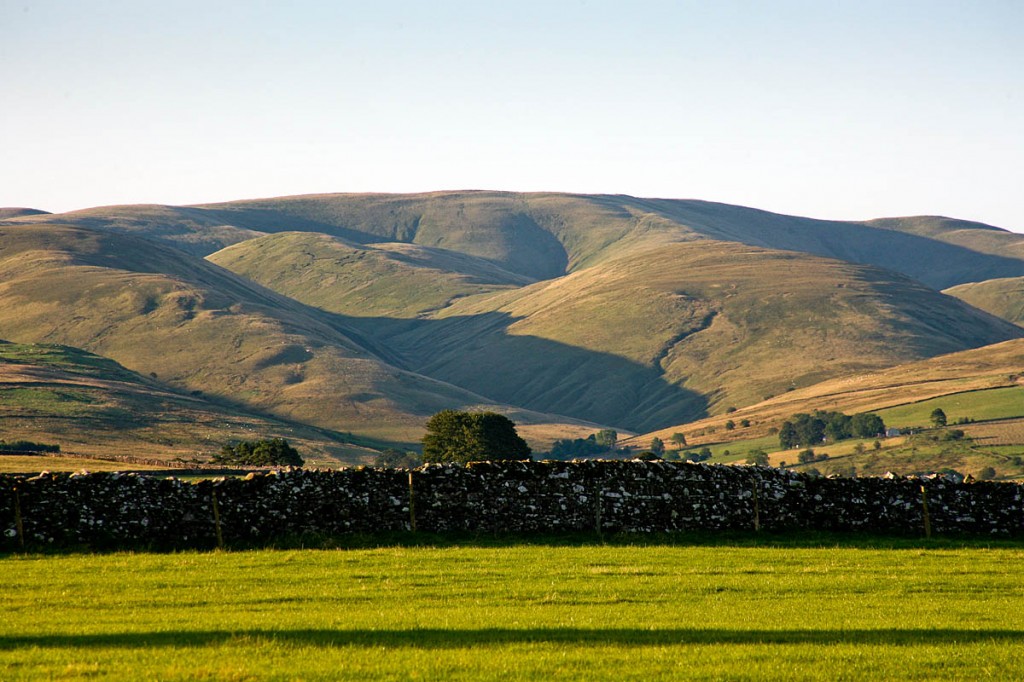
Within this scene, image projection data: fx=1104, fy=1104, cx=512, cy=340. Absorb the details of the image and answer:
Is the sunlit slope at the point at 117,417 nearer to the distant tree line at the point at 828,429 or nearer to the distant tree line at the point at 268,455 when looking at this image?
the distant tree line at the point at 268,455

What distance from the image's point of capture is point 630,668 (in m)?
13.8

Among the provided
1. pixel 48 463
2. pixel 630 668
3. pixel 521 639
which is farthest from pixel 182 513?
pixel 48 463

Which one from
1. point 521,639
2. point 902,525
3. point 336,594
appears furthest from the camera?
point 902,525

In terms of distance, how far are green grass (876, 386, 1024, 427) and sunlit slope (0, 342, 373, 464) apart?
8813cm

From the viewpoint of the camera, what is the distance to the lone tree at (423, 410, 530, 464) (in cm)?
9144

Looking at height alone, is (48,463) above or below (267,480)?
below

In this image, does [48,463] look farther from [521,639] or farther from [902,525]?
[521,639]

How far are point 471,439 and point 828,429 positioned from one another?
108 metres

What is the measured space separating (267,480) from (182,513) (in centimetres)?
208

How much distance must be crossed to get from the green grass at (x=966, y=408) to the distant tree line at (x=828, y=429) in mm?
4368

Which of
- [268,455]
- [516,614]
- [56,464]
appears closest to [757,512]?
[516,614]

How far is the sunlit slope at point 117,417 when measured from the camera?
137 meters

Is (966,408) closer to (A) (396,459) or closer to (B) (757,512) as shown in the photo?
(A) (396,459)

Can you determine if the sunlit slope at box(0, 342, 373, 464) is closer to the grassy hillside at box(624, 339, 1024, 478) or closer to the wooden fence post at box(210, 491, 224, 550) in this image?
the grassy hillside at box(624, 339, 1024, 478)
